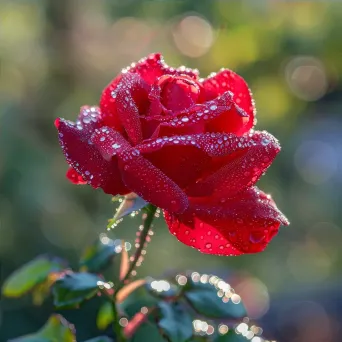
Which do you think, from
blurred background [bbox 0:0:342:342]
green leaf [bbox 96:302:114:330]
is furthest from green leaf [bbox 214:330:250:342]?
blurred background [bbox 0:0:342:342]

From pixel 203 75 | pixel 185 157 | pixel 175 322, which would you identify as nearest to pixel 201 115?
pixel 185 157

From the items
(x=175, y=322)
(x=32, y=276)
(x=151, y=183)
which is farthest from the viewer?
(x=32, y=276)

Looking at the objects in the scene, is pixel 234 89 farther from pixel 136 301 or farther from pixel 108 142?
pixel 136 301

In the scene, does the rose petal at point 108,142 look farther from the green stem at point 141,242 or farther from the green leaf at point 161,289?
the green leaf at point 161,289

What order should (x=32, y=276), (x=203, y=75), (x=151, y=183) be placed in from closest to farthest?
1. (x=151, y=183)
2. (x=32, y=276)
3. (x=203, y=75)

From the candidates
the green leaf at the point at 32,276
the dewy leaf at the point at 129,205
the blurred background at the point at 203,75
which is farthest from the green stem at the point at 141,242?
the blurred background at the point at 203,75

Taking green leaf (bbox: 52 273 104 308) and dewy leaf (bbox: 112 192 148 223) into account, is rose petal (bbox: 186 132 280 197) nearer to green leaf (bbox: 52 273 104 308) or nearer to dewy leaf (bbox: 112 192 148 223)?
dewy leaf (bbox: 112 192 148 223)
